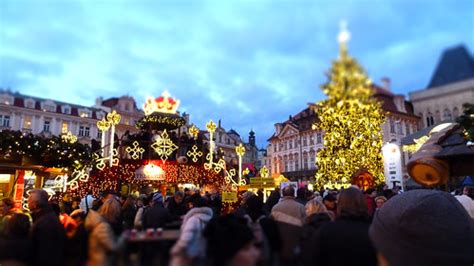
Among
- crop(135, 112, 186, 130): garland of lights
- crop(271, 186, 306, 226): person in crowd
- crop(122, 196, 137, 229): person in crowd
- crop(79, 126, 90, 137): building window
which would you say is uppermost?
crop(79, 126, 90, 137): building window

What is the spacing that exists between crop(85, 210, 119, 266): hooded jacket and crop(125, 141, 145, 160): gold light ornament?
14271 millimetres

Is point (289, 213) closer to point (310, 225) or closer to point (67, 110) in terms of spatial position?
point (310, 225)

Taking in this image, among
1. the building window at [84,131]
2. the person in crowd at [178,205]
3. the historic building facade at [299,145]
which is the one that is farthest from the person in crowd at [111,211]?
the building window at [84,131]

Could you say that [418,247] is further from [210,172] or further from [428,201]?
[210,172]

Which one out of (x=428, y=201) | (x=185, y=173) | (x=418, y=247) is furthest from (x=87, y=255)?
(x=185, y=173)

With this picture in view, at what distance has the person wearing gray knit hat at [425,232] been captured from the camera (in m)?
4.39

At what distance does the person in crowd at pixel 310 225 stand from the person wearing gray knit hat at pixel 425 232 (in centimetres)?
69

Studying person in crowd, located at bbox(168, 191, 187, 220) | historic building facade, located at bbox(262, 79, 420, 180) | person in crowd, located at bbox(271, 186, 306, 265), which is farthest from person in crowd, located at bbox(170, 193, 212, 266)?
historic building facade, located at bbox(262, 79, 420, 180)

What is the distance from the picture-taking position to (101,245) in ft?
11.7

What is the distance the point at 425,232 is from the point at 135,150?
15.7 m

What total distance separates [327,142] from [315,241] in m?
11.0

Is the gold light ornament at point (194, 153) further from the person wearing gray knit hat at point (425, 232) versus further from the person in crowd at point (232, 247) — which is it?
the person in crowd at point (232, 247)

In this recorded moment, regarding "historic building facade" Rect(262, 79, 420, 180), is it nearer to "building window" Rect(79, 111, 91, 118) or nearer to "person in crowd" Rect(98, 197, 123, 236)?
"building window" Rect(79, 111, 91, 118)

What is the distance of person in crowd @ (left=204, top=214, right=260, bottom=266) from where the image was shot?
11.4ft
